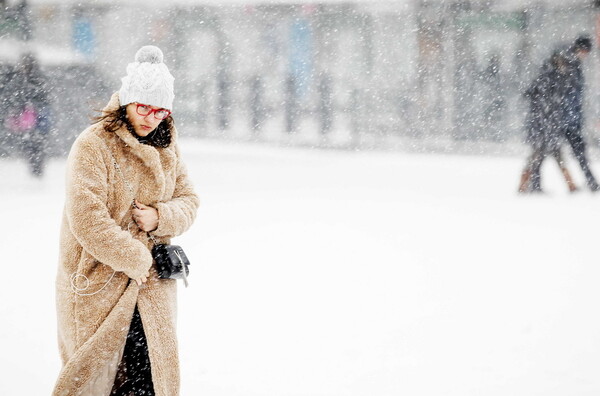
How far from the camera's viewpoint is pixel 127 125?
2158 millimetres

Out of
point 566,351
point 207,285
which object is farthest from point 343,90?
point 566,351

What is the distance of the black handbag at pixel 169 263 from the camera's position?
218 centimetres

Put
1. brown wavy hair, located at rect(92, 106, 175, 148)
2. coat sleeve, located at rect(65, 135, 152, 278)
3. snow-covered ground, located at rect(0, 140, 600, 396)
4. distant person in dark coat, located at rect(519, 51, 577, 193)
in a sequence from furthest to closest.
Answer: distant person in dark coat, located at rect(519, 51, 577, 193) < snow-covered ground, located at rect(0, 140, 600, 396) < brown wavy hair, located at rect(92, 106, 175, 148) < coat sleeve, located at rect(65, 135, 152, 278)

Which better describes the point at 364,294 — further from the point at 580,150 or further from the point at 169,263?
the point at 580,150

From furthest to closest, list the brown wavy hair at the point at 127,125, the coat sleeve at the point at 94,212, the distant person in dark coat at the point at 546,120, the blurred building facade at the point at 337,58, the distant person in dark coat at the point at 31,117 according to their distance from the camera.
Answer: the blurred building facade at the point at 337,58, the distant person in dark coat at the point at 31,117, the distant person in dark coat at the point at 546,120, the brown wavy hair at the point at 127,125, the coat sleeve at the point at 94,212

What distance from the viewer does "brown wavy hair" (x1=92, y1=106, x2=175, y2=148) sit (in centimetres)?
211

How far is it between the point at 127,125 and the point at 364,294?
2.70 meters

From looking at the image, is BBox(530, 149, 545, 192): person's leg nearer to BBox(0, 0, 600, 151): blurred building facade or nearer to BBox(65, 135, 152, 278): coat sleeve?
BBox(0, 0, 600, 151): blurred building facade

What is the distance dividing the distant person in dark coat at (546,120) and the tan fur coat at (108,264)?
630cm

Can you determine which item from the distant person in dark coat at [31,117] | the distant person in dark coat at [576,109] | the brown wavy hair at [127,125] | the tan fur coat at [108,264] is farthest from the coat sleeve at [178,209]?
the distant person in dark coat at [31,117]

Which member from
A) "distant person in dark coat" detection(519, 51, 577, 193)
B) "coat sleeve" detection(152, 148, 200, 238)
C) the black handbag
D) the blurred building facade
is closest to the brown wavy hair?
"coat sleeve" detection(152, 148, 200, 238)

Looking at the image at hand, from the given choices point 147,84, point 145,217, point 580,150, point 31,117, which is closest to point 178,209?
point 145,217

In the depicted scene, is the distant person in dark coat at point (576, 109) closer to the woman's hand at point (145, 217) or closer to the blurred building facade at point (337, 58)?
the blurred building facade at point (337, 58)

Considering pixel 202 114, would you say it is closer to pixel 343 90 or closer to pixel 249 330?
pixel 343 90
